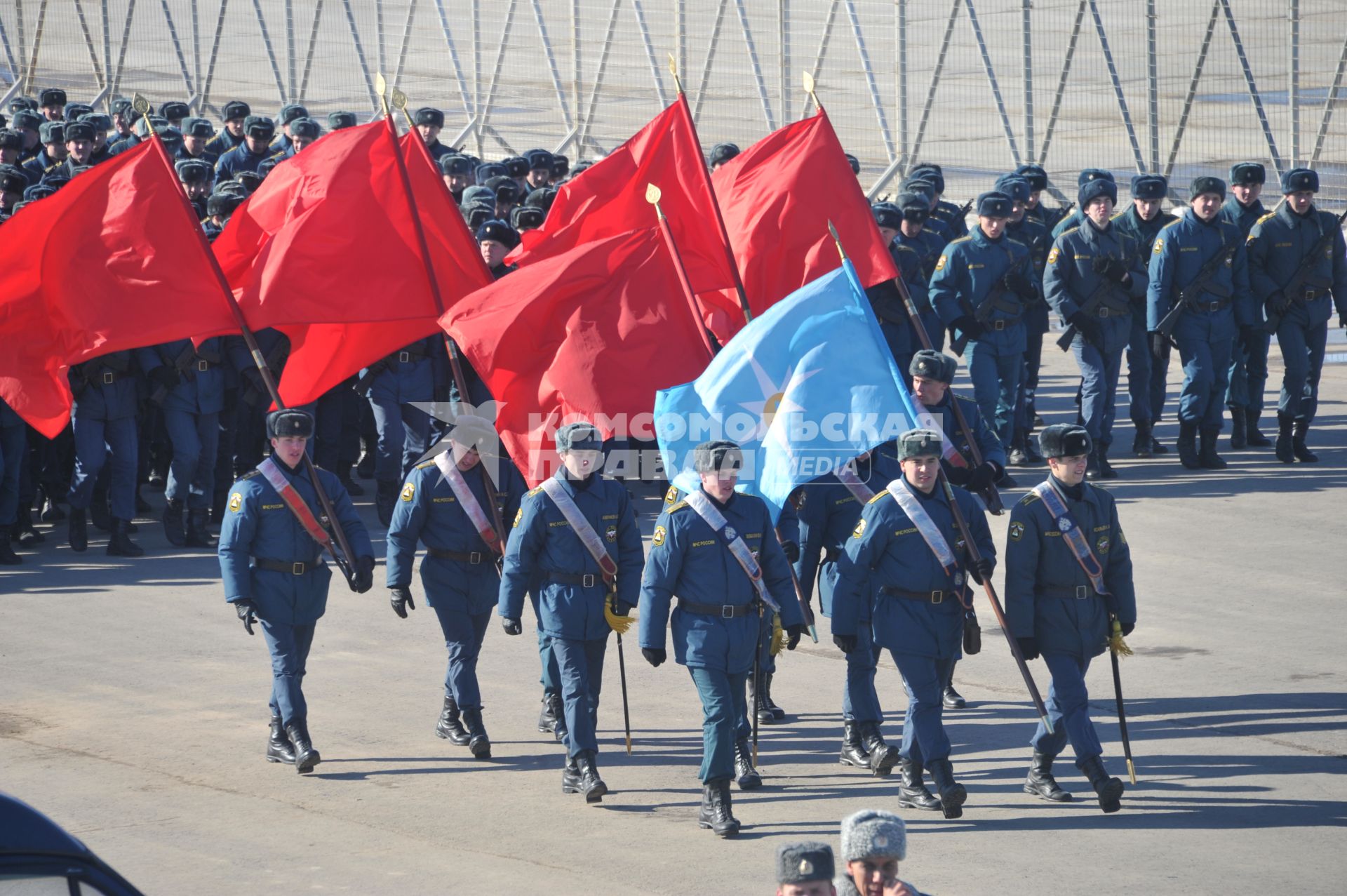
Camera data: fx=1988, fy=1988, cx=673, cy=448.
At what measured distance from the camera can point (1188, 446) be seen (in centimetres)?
1595

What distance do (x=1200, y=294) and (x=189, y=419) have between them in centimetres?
780

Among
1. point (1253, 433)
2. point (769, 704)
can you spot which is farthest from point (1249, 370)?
point (769, 704)

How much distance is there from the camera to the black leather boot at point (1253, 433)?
16.9 metres

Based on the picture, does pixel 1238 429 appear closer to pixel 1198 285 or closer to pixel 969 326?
pixel 1198 285

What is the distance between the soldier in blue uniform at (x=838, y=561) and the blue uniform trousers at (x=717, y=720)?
82 centimetres

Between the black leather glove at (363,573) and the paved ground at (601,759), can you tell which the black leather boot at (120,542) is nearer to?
the paved ground at (601,759)

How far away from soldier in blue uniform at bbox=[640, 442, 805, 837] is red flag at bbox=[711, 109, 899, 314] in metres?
2.89

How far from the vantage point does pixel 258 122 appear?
19.3 meters

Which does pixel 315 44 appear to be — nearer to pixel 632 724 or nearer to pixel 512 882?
pixel 632 724

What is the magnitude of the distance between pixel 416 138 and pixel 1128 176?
13.5m

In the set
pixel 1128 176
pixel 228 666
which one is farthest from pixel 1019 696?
pixel 1128 176

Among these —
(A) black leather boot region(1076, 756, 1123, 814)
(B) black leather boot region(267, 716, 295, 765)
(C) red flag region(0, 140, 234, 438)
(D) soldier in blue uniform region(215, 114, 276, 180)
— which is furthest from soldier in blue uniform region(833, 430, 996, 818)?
(D) soldier in blue uniform region(215, 114, 276, 180)

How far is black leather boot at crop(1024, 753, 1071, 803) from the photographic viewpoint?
9039mm

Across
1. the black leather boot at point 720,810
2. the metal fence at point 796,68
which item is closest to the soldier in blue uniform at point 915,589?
the black leather boot at point 720,810
